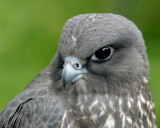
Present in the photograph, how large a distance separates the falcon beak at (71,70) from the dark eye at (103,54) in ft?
0.48

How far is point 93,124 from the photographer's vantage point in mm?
3992

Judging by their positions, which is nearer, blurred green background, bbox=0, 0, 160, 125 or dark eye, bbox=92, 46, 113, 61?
dark eye, bbox=92, 46, 113, 61

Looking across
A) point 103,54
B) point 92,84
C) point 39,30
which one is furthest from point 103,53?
point 39,30

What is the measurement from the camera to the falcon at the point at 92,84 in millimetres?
3797

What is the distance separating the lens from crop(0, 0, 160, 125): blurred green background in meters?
7.75

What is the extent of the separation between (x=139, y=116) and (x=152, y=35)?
4554 millimetres

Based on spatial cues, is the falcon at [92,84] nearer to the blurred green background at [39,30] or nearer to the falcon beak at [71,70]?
the falcon beak at [71,70]

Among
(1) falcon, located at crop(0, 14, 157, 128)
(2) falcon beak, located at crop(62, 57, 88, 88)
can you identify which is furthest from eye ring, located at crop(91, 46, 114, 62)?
(2) falcon beak, located at crop(62, 57, 88, 88)

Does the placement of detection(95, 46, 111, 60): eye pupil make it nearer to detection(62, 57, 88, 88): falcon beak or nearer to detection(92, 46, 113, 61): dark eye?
detection(92, 46, 113, 61): dark eye

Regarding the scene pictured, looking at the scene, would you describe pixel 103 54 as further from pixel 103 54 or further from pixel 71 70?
pixel 71 70

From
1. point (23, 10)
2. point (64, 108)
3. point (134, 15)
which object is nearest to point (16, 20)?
point (23, 10)

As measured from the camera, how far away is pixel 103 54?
387cm

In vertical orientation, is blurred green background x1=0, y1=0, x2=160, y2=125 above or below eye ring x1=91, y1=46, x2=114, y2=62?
above

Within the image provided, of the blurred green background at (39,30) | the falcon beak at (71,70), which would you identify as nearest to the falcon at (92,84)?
the falcon beak at (71,70)
